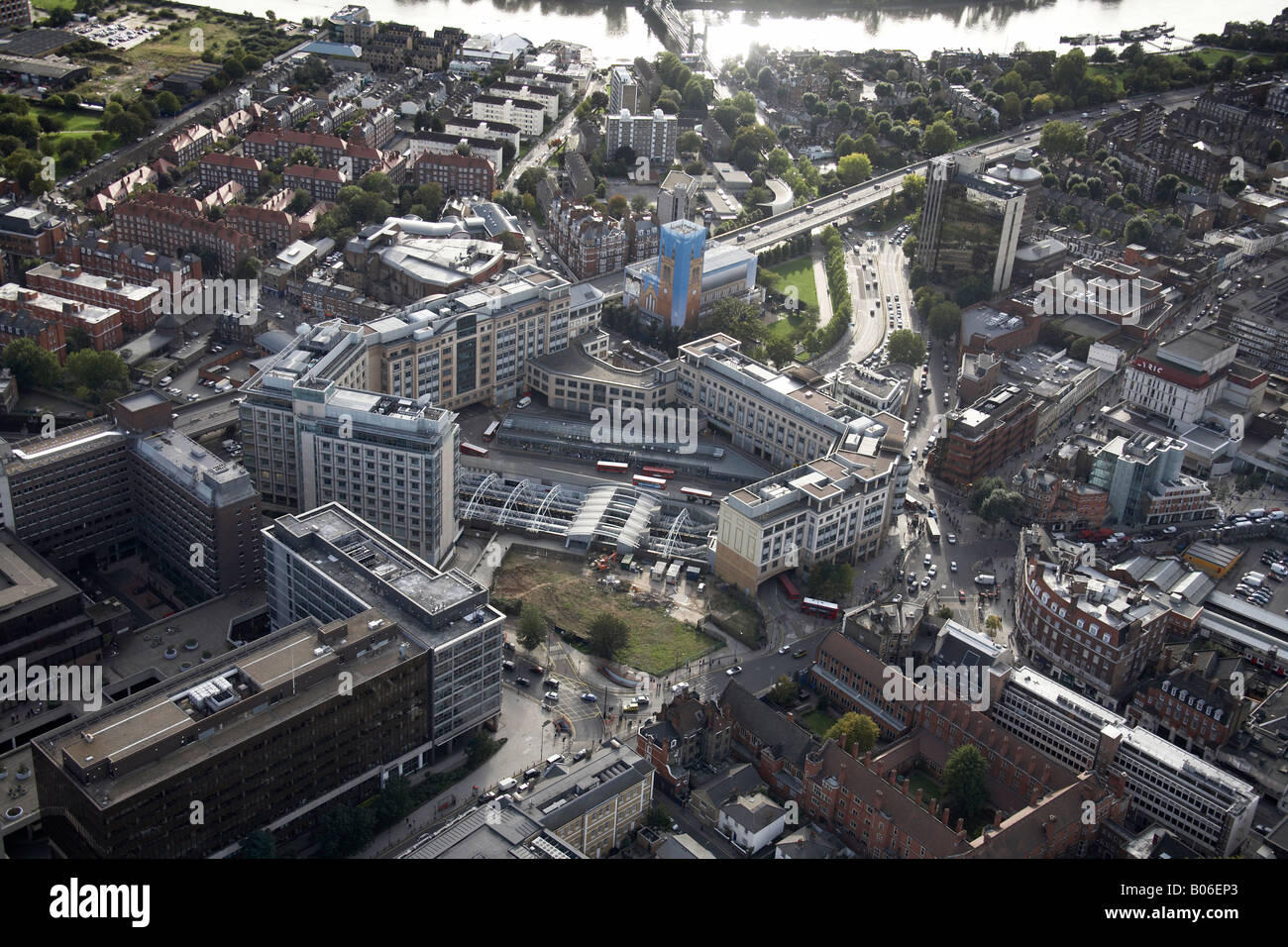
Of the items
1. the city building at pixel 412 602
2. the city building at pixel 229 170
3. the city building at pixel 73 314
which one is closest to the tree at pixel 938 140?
the city building at pixel 229 170

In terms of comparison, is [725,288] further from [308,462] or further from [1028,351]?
[308,462]

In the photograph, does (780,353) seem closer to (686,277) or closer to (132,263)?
(686,277)

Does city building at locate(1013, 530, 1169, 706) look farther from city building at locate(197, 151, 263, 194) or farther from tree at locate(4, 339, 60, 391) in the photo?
city building at locate(197, 151, 263, 194)

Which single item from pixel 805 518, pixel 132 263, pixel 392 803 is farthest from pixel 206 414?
pixel 805 518

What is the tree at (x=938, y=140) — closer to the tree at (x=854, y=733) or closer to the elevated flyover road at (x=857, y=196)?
the elevated flyover road at (x=857, y=196)

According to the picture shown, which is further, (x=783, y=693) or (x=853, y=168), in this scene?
(x=853, y=168)

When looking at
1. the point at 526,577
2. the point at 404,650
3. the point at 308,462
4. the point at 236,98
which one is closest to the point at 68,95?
the point at 236,98

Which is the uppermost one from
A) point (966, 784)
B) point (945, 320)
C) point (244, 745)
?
point (945, 320)

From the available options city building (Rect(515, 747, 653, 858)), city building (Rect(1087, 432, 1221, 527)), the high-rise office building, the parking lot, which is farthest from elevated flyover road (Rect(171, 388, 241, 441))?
the parking lot
